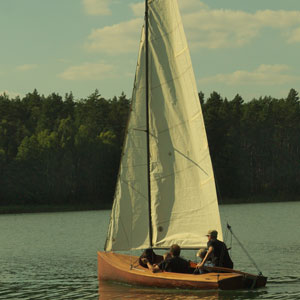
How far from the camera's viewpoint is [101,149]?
387ft

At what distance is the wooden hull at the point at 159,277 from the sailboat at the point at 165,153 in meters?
0.07

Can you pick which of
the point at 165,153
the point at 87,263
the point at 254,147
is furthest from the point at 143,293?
the point at 254,147

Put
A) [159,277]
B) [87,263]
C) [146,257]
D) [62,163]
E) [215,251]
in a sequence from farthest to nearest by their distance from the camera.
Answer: [62,163] < [87,263] < [146,257] < [159,277] < [215,251]

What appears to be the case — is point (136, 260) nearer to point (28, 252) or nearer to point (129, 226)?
point (129, 226)

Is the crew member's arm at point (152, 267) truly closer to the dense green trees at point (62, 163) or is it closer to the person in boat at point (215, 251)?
the person in boat at point (215, 251)

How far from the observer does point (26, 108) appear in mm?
144750

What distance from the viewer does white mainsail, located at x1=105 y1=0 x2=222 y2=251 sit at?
24.8 meters

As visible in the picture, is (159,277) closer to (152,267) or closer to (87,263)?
(152,267)

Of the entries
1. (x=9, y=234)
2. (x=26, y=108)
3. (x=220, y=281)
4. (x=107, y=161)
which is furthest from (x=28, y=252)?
(x=26, y=108)

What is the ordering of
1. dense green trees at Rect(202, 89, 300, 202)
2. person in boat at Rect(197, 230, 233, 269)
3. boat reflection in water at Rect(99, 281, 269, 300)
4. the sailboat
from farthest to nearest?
1. dense green trees at Rect(202, 89, 300, 202)
2. the sailboat
3. person in boat at Rect(197, 230, 233, 269)
4. boat reflection in water at Rect(99, 281, 269, 300)

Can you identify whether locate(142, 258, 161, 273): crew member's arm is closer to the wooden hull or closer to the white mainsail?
the wooden hull

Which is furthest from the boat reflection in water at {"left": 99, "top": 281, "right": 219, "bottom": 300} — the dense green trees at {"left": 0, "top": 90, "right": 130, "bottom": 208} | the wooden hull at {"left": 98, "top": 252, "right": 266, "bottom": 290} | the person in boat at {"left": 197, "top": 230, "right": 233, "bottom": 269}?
the dense green trees at {"left": 0, "top": 90, "right": 130, "bottom": 208}

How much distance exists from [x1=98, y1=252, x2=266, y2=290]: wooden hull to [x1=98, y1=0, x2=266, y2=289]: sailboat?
0.07 metres

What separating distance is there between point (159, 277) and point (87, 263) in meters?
12.9
